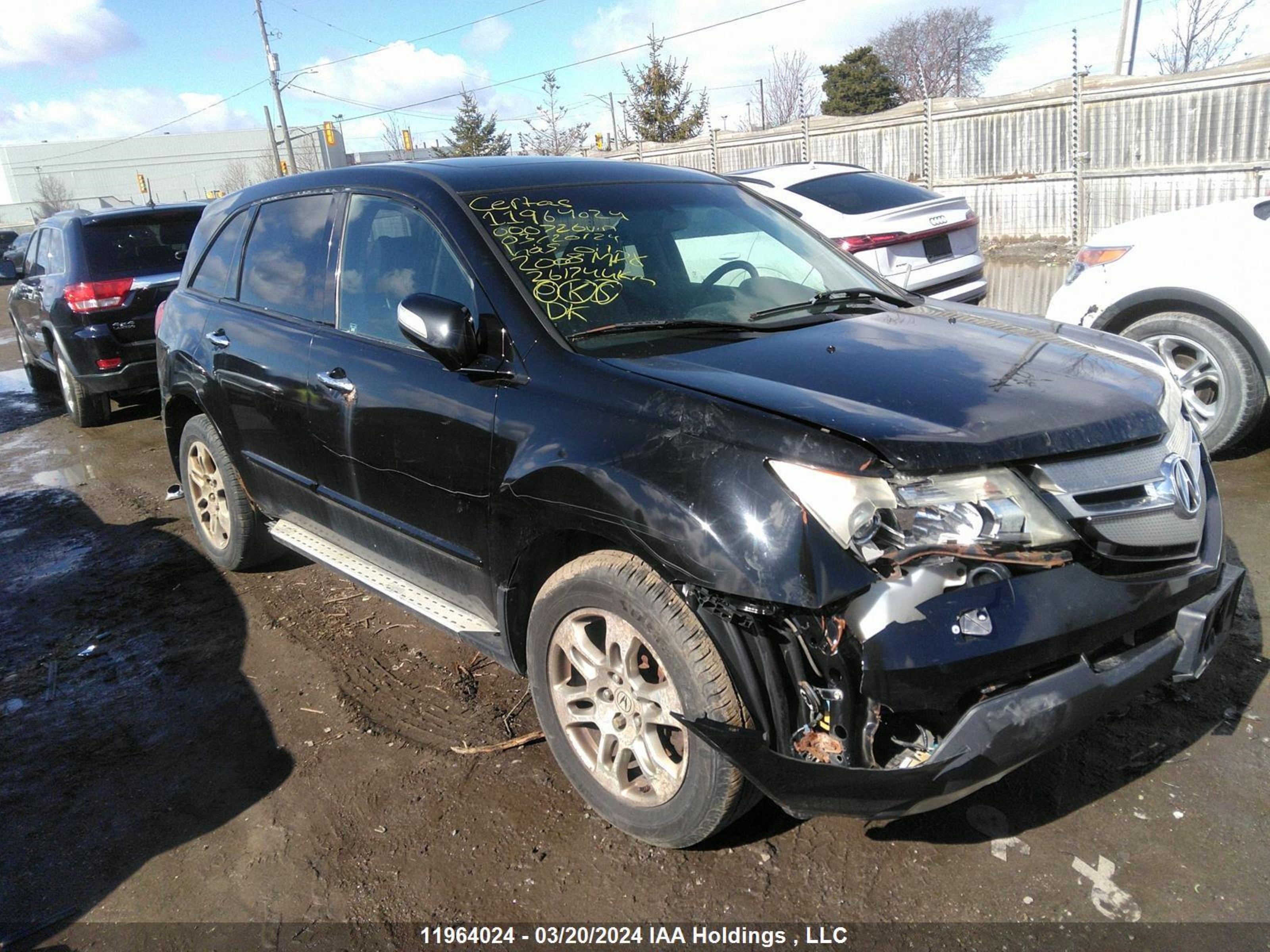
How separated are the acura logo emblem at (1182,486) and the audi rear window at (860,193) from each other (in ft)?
18.2

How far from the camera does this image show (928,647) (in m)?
2.10

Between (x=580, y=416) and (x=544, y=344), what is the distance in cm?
34

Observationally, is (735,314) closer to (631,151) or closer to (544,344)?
(544,344)

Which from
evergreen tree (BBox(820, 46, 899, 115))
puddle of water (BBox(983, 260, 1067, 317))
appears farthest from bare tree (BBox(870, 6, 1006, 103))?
puddle of water (BBox(983, 260, 1067, 317))

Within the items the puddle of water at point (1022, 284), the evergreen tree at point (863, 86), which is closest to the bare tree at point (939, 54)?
the evergreen tree at point (863, 86)

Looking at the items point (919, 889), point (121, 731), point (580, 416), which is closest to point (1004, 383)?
point (580, 416)

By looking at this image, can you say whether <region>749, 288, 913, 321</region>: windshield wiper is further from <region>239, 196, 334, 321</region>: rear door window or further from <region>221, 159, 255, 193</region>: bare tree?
<region>221, 159, 255, 193</region>: bare tree

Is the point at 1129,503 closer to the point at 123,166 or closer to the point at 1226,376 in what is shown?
the point at 1226,376

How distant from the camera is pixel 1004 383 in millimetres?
2596

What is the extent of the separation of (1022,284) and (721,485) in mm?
11439

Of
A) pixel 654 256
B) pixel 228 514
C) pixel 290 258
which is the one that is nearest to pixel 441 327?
pixel 654 256

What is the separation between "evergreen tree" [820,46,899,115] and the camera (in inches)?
1592

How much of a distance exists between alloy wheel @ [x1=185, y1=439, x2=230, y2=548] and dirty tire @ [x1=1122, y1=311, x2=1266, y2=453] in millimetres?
4986

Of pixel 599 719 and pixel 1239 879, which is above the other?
pixel 599 719
